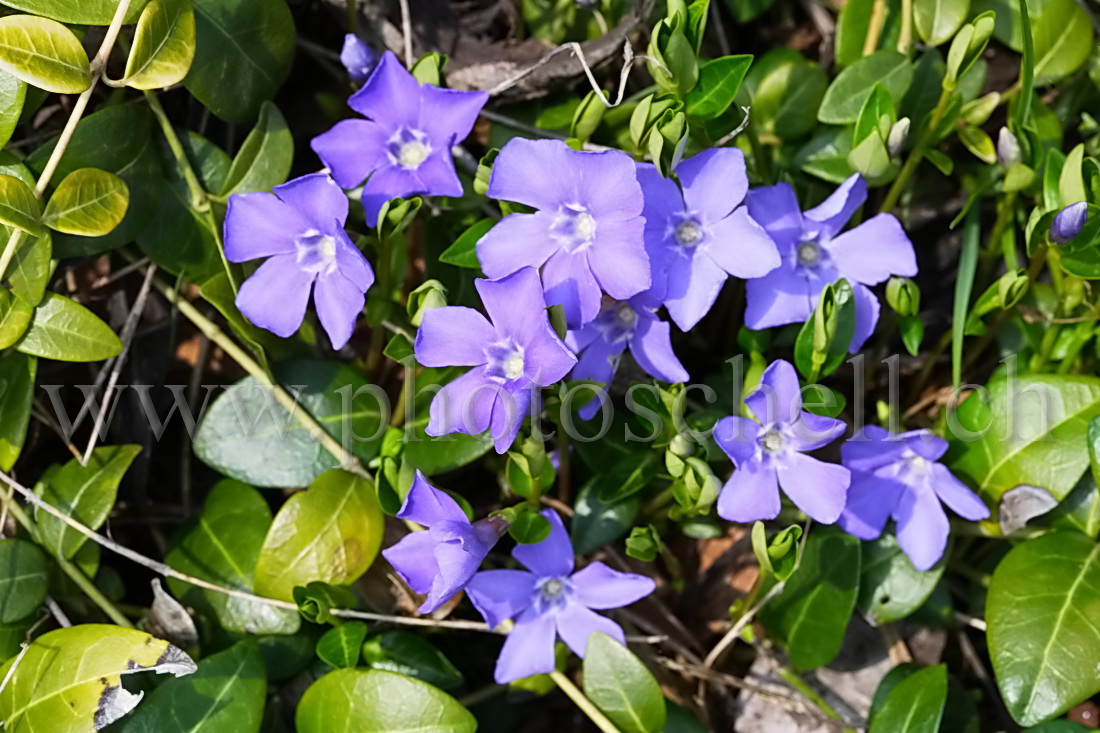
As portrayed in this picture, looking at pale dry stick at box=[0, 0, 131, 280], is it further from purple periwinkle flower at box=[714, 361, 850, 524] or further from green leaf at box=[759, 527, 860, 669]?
green leaf at box=[759, 527, 860, 669]

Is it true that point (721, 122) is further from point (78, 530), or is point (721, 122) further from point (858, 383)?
point (78, 530)

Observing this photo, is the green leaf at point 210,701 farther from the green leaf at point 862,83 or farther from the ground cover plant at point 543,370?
the green leaf at point 862,83

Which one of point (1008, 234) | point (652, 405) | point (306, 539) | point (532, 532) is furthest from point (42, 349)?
point (1008, 234)

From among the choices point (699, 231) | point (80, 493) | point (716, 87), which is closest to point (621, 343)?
point (699, 231)

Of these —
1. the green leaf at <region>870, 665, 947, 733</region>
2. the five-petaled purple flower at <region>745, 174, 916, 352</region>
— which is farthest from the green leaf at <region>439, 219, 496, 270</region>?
the green leaf at <region>870, 665, 947, 733</region>

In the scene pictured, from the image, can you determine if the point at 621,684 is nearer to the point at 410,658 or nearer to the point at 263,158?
the point at 410,658
